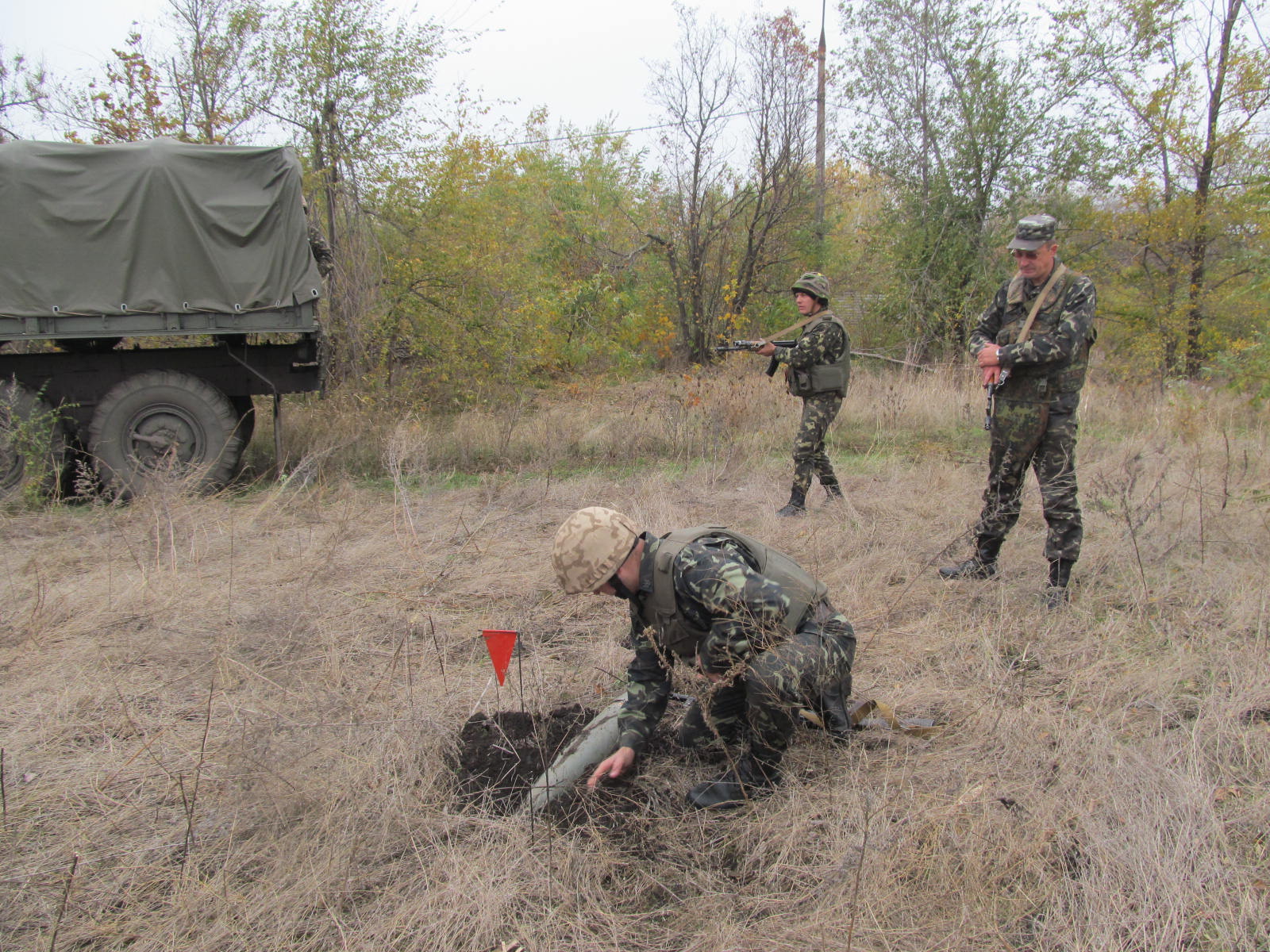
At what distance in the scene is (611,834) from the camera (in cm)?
248

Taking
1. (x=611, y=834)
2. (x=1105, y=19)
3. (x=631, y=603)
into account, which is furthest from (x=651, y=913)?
(x=1105, y=19)

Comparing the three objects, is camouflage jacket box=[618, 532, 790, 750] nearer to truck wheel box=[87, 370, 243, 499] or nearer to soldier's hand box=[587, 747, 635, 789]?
soldier's hand box=[587, 747, 635, 789]

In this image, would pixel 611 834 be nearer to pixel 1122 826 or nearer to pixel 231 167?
pixel 1122 826

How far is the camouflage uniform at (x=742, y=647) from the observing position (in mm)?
2473

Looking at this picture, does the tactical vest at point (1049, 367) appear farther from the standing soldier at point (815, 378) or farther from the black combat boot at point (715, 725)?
the black combat boot at point (715, 725)

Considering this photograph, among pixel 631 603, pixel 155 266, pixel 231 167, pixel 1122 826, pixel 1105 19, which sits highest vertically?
pixel 1105 19

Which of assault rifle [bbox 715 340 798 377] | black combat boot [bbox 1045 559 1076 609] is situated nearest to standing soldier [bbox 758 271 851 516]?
assault rifle [bbox 715 340 798 377]

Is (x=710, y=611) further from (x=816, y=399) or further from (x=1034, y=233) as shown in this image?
(x=816, y=399)

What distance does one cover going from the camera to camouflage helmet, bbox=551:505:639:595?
246 centimetres

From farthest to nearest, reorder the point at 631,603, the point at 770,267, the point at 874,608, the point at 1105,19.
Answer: the point at 770,267
the point at 1105,19
the point at 874,608
the point at 631,603

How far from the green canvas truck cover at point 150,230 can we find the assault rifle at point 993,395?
516cm

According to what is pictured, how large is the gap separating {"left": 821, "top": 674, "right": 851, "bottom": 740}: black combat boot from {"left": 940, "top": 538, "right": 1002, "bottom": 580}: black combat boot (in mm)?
1833

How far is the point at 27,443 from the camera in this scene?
19.7 feet

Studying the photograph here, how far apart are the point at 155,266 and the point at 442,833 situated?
5594 millimetres
